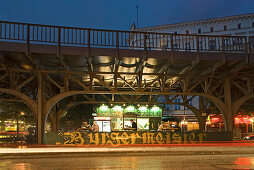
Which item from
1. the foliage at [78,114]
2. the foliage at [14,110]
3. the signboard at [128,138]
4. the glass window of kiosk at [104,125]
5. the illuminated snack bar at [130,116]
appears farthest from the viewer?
the foliage at [78,114]

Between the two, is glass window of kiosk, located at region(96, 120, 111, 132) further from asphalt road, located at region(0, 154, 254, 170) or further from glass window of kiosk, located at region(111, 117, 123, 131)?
asphalt road, located at region(0, 154, 254, 170)

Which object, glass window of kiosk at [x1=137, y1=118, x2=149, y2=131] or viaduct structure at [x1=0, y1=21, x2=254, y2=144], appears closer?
viaduct structure at [x1=0, y1=21, x2=254, y2=144]

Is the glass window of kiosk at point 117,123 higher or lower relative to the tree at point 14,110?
lower

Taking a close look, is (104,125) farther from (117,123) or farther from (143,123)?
(143,123)

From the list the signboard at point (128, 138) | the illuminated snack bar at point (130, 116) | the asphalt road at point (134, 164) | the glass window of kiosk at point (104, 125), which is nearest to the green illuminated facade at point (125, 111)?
the illuminated snack bar at point (130, 116)

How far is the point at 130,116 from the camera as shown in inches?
1123

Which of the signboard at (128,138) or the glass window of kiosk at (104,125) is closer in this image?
the signboard at (128,138)

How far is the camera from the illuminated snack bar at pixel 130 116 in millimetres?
28516

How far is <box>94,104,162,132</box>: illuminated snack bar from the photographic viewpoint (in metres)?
28.5

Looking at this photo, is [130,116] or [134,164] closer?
[134,164]

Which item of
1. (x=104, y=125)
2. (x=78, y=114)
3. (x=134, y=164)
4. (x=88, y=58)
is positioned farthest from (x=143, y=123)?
(x=134, y=164)

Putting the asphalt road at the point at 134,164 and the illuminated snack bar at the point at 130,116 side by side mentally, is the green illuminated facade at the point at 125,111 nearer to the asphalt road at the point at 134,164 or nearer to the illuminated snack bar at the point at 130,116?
the illuminated snack bar at the point at 130,116

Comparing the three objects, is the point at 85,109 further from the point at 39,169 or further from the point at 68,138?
the point at 39,169

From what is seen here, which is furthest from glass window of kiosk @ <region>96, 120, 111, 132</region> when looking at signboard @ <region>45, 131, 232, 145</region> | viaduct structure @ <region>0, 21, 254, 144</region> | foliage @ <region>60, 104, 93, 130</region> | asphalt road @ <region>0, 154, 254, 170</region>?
asphalt road @ <region>0, 154, 254, 170</region>
